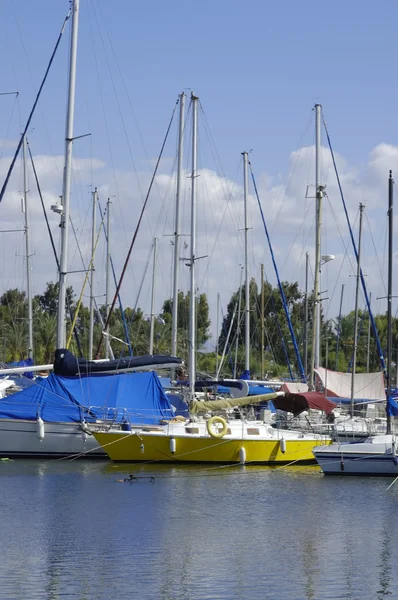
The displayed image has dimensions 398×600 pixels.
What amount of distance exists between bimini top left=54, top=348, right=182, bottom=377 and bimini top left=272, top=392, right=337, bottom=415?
6068 mm

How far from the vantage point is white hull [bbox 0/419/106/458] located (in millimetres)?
38594

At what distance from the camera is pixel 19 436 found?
3872 centimetres

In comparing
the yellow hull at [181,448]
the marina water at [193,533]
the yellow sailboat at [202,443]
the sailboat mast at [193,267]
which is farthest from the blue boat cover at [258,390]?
the marina water at [193,533]

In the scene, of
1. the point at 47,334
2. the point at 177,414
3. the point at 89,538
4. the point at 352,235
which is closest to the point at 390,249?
the point at 177,414

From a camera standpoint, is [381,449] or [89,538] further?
[381,449]

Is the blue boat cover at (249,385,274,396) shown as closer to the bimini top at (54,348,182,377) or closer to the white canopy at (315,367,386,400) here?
the white canopy at (315,367,386,400)

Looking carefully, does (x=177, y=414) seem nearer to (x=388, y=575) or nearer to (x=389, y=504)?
(x=389, y=504)

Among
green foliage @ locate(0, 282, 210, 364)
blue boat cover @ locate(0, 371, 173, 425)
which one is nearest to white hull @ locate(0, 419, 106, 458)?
blue boat cover @ locate(0, 371, 173, 425)

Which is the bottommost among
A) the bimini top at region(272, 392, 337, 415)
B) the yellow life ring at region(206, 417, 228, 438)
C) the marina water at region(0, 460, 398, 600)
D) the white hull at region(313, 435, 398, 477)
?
the marina water at region(0, 460, 398, 600)

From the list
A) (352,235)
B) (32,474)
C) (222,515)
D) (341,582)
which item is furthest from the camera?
(352,235)

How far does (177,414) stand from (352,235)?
18273 mm

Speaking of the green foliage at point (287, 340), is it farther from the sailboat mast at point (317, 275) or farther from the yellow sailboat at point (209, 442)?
the yellow sailboat at point (209, 442)

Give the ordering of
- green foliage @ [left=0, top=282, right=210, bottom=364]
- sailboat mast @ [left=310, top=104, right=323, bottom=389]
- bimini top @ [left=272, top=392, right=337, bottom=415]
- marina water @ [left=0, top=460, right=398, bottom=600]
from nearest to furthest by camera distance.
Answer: marina water @ [left=0, top=460, right=398, bottom=600]
bimini top @ [left=272, top=392, right=337, bottom=415]
sailboat mast @ [left=310, top=104, right=323, bottom=389]
green foliage @ [left=0, top=282, right=210, bottom=364]

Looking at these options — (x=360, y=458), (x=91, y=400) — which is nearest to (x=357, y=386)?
(x=360, y=458)
